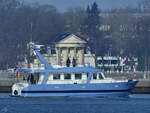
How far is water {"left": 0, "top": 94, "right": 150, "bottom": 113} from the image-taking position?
3233 inches

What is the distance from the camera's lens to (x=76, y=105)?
8612cm

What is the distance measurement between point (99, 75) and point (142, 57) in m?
64.3

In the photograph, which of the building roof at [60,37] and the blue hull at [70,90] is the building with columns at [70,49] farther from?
the blue hull at [70,90]

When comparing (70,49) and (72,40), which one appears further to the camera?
(72,40)

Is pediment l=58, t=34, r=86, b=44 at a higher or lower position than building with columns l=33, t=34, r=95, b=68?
higher

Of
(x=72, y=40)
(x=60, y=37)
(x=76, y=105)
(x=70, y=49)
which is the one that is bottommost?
(x=76, y=105)

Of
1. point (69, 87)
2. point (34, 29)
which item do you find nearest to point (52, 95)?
point (69, 87)

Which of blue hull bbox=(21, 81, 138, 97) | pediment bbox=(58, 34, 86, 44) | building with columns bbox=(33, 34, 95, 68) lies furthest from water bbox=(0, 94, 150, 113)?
pediment bbox=(58, 34, 86, 44)

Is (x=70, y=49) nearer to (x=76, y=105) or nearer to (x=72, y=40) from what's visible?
(x=72, y=40)

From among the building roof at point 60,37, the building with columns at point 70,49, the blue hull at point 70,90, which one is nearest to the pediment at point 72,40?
the building with columns at point 70,49

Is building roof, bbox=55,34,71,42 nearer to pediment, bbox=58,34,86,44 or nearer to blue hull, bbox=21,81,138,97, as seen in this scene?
pediment, bbox=58,34,86,44

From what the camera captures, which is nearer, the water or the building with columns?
the water

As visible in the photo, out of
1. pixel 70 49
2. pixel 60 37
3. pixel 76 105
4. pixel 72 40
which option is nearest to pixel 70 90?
pixel 76 105

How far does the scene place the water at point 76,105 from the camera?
269 ft
